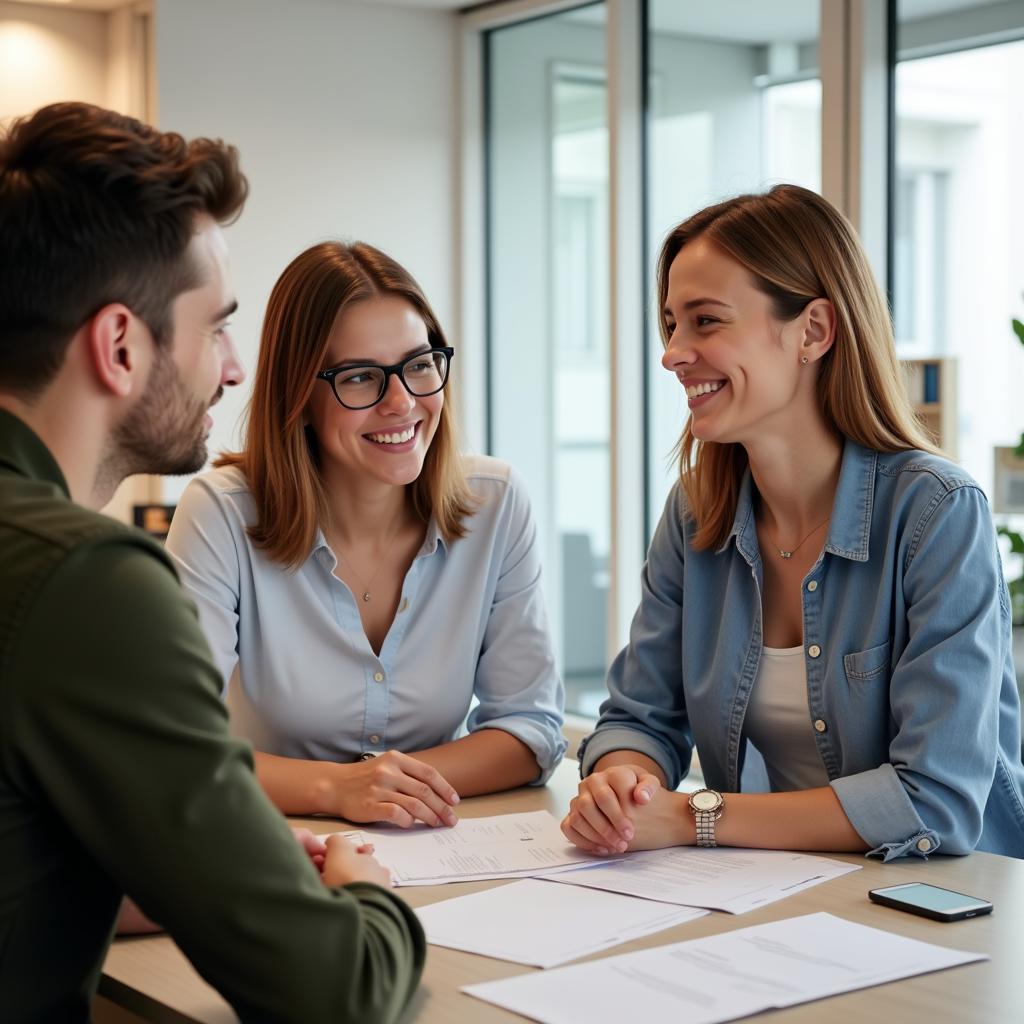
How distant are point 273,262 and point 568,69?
1.18 m

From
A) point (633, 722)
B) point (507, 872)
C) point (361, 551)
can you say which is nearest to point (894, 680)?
point (633, 722)

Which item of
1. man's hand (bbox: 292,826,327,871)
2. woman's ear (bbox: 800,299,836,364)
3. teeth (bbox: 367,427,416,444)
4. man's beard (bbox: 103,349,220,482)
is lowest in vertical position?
man's hand (bbox: 292,826,327,871)

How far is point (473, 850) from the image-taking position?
173 cm

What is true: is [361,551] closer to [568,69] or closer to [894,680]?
[894,680]

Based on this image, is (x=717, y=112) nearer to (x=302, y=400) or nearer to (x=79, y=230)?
(x=302, y=400)

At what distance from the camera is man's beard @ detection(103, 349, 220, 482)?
1.22m

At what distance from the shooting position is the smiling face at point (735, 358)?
1.99 metres

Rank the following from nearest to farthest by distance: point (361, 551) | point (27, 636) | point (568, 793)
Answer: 1. point (27, 636)
2. point (568, 793)
3. point (361, 551)

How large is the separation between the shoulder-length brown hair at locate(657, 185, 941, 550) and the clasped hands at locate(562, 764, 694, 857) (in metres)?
0.59

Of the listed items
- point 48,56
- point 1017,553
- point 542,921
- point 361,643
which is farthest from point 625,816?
point 48,56

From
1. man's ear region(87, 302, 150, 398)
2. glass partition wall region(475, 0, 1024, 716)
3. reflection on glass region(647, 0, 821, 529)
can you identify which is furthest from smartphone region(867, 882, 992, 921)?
reflection on glass region(647, 0, 821, 529)

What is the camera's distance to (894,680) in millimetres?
1812

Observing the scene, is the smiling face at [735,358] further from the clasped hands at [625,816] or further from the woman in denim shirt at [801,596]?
the clasped hands at [625,816]

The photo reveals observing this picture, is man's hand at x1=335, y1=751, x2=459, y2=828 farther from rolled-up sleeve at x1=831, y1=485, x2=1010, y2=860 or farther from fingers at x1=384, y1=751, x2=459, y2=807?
rolled-up sleeve at x1=831, y1=485, x2=1010, y2=860
